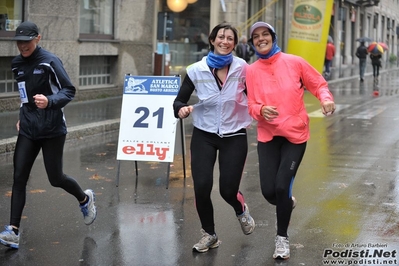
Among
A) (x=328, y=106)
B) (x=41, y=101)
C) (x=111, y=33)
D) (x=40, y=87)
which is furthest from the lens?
(x=111, y=33)

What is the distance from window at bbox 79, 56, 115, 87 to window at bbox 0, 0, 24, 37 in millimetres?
2815

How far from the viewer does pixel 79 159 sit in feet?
37.2

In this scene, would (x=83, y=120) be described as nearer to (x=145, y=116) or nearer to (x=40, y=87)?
(x=145, y=116)

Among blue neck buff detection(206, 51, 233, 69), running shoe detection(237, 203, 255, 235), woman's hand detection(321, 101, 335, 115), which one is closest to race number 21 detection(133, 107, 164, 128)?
running shoe detection(237, 203, 255, 235)

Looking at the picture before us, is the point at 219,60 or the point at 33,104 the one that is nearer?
the point at 219,60

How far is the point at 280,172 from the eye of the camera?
6.04m

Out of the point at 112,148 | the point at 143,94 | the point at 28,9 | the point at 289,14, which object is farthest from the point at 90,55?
the point at 289,14

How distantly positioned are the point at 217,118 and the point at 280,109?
0.52m

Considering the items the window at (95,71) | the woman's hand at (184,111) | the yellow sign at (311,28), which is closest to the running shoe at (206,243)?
the woman's hand at (184,111)

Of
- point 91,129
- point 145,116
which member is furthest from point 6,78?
point 145,116

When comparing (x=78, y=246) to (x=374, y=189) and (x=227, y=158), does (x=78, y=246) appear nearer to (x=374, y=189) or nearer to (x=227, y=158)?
(x=227, y=158)

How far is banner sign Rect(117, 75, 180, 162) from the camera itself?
9.49 metres

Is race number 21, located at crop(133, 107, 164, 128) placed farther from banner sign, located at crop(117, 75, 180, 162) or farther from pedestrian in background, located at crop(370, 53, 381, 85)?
pedestrian in background, located at crop(370, 53, 381, 85)

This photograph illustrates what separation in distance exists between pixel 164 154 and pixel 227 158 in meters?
3.29
